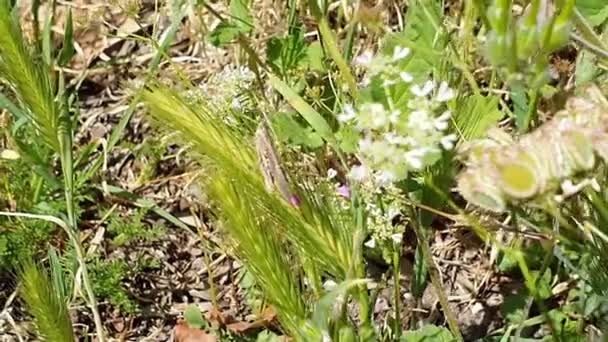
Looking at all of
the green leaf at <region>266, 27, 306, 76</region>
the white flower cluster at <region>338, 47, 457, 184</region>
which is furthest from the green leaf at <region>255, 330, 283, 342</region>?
the white flower cluster at <region>338, 47, 457, 184</region>

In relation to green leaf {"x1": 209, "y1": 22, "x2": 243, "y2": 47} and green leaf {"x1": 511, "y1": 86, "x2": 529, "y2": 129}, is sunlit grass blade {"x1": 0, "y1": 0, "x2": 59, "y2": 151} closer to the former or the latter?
green leaf {"x1": 209, "y1": 22, "x2": 243, "y2": 47}

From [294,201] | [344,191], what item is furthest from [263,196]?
[344,191]

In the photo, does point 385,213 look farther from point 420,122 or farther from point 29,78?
point 29,78

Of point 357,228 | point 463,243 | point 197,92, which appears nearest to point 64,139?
point 197,92

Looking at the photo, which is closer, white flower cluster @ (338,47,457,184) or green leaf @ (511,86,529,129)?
white flower cluster @ (338,47,457,184)

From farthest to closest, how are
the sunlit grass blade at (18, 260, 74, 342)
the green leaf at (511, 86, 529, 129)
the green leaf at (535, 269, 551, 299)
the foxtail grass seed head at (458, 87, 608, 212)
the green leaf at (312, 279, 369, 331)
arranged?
the green leaf at (535, 269, 551, 299), the green leaf at (511, 86, 529, 129), the sunlit grass blade at (18, 260, 74, 342), the green leaf at (312, 279, 369, 331), the foxtail grass seed head at (458, 87, 608, 212)
